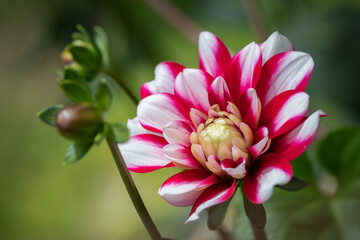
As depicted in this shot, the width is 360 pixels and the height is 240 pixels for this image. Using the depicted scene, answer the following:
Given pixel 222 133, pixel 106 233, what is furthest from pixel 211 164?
pixel 106 233

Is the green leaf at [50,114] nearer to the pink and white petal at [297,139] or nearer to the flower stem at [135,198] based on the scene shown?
the flower stem at [135,198]

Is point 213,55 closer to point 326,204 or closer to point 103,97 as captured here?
point 103,97

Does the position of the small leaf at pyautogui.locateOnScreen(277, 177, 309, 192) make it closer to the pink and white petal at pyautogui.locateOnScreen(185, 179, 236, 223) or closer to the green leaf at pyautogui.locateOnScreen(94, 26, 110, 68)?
the pink and white petal at pyautogui.locateOnScreen(185, 179, 236, 223)

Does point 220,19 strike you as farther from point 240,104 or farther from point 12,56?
point 240,104

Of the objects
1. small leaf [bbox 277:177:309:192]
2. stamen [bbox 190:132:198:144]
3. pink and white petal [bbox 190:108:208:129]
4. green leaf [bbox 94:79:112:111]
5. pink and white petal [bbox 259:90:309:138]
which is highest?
green leaf [bbox 94:79:112:111]

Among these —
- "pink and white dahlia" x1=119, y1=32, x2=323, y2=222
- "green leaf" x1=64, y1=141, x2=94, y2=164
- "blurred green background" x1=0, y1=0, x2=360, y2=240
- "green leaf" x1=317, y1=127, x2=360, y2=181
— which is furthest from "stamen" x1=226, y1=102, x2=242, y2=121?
"blurred green background" x1=0, y1=0, x2=360, y2=240

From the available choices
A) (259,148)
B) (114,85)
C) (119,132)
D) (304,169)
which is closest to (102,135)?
(119,132)

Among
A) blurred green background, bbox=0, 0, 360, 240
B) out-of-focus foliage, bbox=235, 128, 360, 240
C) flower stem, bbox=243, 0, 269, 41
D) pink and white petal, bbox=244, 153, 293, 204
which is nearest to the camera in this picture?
pink and white petal, bbox=244, 153, 293, 204
